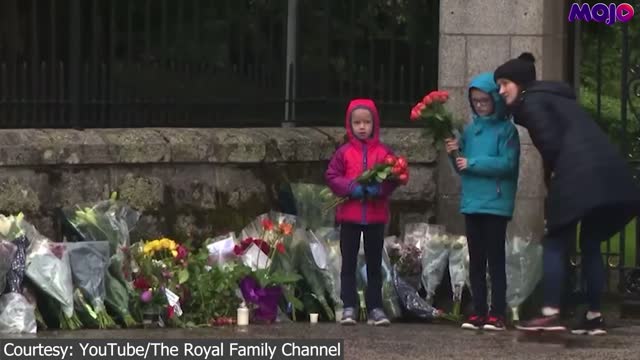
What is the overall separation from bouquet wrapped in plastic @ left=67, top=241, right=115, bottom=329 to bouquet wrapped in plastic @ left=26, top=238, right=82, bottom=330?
0.08 metres

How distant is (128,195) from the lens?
373 inches

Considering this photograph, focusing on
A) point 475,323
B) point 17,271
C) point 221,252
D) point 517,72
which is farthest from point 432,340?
point 17,271

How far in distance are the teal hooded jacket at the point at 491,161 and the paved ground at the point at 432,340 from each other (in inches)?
28.9

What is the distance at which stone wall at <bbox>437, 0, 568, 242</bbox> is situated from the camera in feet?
32.1

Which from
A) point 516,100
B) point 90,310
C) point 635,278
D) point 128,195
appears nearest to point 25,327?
point 90,310

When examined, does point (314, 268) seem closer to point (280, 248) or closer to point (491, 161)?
point (280, 248)

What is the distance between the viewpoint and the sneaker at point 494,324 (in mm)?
8945

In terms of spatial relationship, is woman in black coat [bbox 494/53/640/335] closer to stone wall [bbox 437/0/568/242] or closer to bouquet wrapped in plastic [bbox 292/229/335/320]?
stone wall [bbox 437/0/568/242]

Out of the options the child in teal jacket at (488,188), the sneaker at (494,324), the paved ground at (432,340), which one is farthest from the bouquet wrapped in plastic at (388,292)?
the sneaker at (494,324)

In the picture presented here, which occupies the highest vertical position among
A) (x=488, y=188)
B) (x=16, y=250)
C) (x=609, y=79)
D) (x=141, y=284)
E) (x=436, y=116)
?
(x=609, y=79)

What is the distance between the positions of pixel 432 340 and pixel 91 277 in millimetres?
1940

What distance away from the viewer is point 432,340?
8523 mm

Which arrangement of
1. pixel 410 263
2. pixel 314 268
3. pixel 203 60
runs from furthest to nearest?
pixel 203 60 → pixel 410 263 → pixel 314 268

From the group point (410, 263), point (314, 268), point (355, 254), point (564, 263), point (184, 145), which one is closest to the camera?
point (564, 263)
